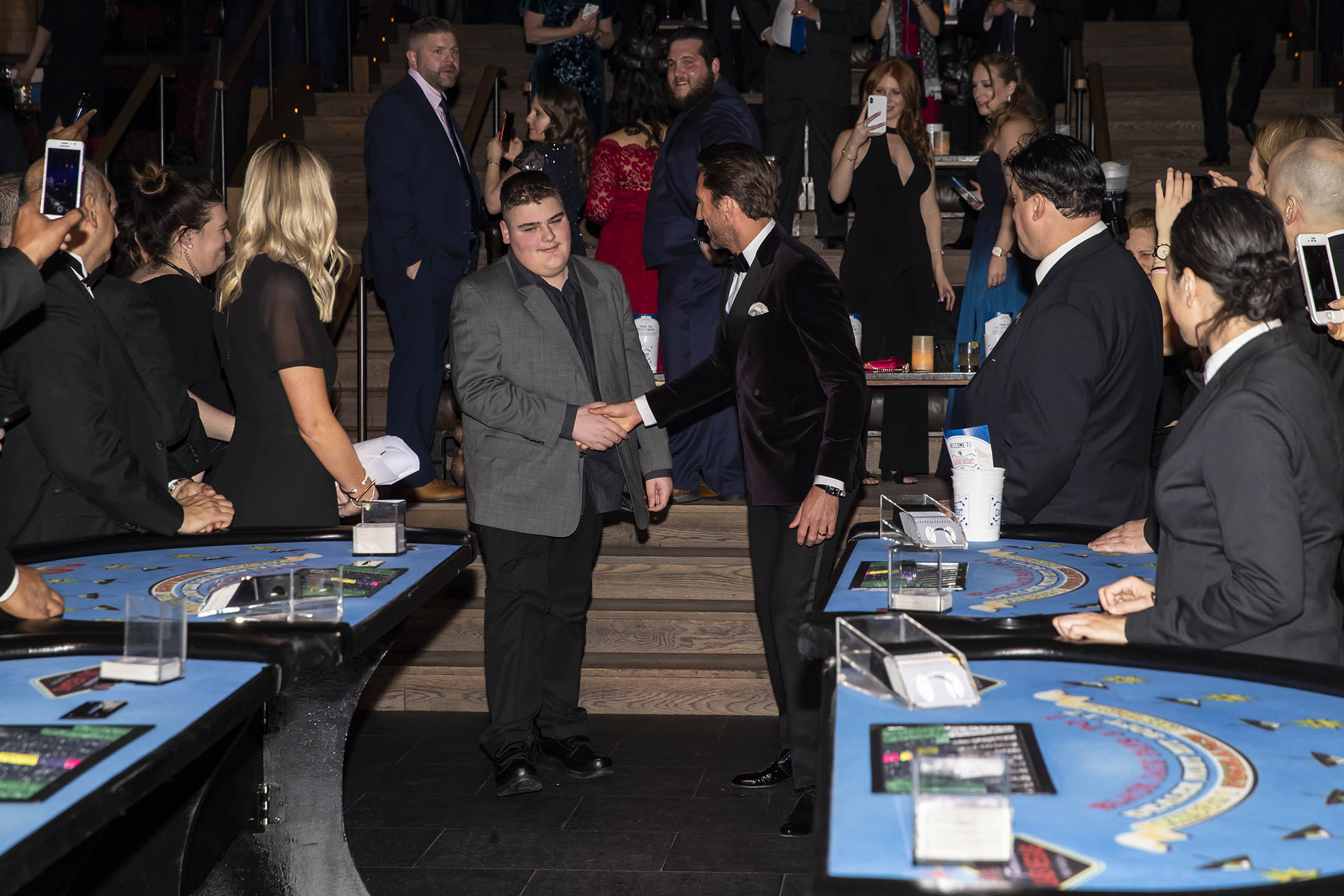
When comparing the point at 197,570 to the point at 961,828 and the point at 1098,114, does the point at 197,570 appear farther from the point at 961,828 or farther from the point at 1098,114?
A: the point at 1098,114

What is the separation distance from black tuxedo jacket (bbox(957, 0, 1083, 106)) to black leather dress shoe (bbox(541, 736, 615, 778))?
492cm

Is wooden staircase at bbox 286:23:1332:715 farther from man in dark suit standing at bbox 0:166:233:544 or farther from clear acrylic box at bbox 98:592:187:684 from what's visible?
clear acrylic box at bbox 98:592:187:684

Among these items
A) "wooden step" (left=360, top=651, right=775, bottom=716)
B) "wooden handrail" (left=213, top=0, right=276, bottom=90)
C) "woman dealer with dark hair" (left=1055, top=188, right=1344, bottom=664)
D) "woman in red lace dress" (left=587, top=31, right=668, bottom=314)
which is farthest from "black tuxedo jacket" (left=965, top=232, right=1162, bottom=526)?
"wooden handrail" (left=213, top=0, right=276, bottom=90)

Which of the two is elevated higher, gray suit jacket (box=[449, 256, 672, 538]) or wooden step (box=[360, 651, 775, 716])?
gray suit jacket (box=[449, 256, 672, 538])

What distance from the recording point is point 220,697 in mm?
1765

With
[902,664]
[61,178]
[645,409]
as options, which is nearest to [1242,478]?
[902,664]

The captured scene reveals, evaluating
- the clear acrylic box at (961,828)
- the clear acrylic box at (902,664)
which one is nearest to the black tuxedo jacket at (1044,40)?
the clear acrylic box at (902,664)

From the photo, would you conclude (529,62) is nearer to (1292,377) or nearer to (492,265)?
(492,265)

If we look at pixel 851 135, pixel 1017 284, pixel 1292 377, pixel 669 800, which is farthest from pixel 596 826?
pixel 851 135

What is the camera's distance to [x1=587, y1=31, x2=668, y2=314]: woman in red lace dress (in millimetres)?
5766

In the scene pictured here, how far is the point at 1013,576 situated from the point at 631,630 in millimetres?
2636

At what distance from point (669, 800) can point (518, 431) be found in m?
1.20

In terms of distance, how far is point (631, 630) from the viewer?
4961 millimetres

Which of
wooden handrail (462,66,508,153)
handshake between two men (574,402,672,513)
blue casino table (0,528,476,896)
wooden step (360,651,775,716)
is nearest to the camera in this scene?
blue casino table (0,528,476,896)
